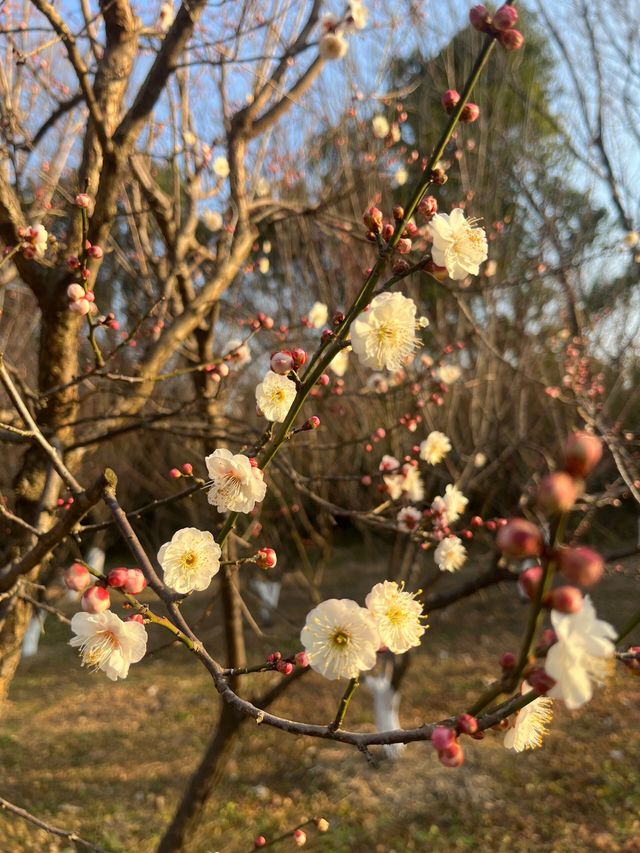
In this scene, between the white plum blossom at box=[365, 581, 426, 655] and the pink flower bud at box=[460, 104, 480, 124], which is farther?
the white plum blossom at box=[365, 581, 426, 655]

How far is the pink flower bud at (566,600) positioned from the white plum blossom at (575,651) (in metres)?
0.06

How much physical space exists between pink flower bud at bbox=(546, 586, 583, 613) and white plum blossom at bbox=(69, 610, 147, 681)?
0.60 meters

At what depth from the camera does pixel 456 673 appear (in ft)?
18.3

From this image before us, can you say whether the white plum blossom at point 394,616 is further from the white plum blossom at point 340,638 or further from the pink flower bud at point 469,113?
the pink flower bud at point 469,113

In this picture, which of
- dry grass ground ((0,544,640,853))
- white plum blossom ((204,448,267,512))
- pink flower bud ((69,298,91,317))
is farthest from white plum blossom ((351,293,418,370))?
dry grass ground ((0,544,640,853))

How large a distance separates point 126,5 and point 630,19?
3487 millimetres

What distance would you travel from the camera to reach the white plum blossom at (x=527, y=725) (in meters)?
0.80

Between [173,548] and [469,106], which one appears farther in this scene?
[173,548]

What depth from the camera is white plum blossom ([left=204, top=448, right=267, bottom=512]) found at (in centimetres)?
94

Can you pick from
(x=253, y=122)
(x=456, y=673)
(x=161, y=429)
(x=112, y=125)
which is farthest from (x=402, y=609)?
(x=456, y=673)

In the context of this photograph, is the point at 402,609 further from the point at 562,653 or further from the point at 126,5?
the point at 126,5

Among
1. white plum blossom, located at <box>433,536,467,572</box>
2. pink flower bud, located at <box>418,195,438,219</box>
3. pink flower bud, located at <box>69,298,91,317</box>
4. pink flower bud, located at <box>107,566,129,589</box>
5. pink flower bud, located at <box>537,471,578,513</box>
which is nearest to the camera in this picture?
pink flower bud, located at <box>537,471,578,513</box>

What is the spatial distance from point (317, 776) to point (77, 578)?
12.9ft

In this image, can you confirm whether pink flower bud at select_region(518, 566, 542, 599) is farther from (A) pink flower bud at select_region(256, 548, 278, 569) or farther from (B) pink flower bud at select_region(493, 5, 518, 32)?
(B) pink flower bud at select_region(493, 5, 518, 32)
